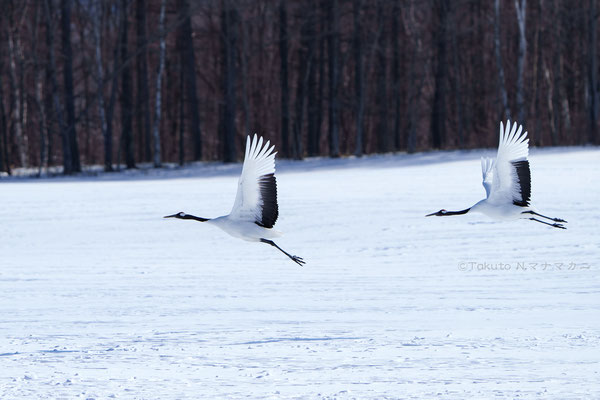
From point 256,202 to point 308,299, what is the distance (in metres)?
5.13

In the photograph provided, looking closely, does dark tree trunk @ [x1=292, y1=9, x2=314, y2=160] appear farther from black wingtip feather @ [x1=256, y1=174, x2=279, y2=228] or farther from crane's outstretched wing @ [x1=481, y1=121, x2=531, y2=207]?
black wingtip feather @ [x1=256, y1=174, x2=279, y2=228]

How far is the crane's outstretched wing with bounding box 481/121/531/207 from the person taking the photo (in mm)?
5410

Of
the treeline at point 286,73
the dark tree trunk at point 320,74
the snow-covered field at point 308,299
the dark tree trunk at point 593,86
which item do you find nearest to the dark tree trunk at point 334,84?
the treeline at point 286,73

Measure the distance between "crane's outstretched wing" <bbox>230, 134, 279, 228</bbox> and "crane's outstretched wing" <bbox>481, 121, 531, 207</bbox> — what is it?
1264 millimetres

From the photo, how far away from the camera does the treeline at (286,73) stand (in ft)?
93.8

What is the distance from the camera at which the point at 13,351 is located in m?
7.73

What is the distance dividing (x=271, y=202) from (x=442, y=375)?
2.44 meters

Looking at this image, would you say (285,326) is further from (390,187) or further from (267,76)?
(267,76)

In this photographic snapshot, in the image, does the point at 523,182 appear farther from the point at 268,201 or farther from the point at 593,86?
the point at 593,86

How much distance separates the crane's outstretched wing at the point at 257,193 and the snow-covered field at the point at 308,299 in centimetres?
180

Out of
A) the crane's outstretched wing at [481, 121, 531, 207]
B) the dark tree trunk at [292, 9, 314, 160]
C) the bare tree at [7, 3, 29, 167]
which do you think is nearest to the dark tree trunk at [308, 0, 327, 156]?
the dark tree trunk at [292, 9, 314, 160]

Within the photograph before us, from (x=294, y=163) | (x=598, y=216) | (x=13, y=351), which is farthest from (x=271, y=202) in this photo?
(x=294, y=163)

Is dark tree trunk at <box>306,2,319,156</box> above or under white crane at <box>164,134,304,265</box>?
above

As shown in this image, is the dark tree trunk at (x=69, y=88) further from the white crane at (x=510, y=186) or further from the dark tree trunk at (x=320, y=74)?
the white crane at (x=510, y=186)
